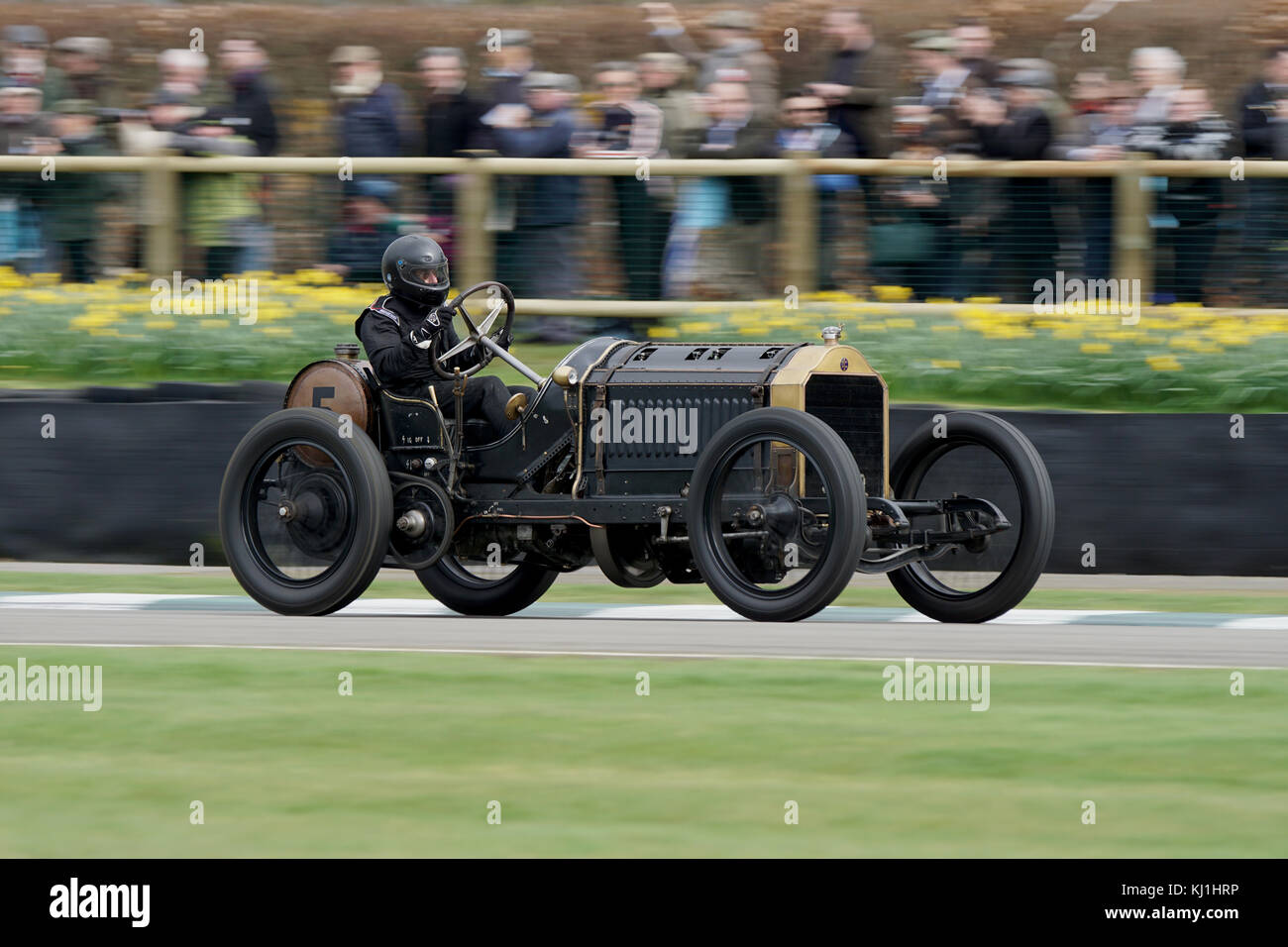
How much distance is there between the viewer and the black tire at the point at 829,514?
9.44 m

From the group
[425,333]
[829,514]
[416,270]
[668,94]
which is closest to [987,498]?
[829,514]

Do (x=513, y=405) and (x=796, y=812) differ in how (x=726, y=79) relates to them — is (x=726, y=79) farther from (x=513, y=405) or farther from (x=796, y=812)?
(x=796, y=812)

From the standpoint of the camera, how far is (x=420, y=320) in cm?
1055

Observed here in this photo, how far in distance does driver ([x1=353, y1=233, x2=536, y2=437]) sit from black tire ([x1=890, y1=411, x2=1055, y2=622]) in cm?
166

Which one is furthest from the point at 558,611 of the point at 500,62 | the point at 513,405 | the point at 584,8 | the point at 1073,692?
the point at 584,8

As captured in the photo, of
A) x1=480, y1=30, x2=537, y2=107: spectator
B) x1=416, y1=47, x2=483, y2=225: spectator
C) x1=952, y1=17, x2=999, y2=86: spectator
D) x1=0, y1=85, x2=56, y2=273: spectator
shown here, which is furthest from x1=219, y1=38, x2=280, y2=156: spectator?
x1=952, y1=17, x2=999, y2=86: spectator

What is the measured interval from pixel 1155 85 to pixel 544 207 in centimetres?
338

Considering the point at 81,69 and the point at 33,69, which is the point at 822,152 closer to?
the point at 81,69

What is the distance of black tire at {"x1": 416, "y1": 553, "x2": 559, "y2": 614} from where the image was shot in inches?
432

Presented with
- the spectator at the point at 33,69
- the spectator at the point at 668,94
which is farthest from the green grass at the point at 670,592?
the spectator at the point at 33,69

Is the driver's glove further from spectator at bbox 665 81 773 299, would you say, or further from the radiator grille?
spectator at bbox 665 81 773 299

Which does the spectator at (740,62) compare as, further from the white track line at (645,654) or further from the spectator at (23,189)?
the white track line at (645,654)

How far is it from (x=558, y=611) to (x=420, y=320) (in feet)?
4.67

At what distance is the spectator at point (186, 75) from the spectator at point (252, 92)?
144 mm
